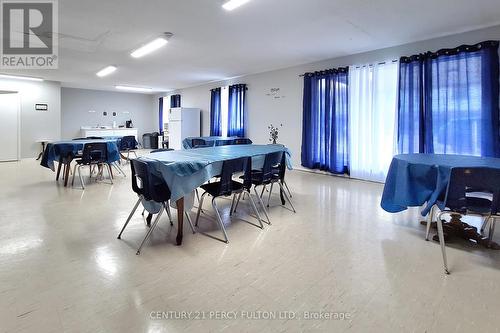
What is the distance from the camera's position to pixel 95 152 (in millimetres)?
5480

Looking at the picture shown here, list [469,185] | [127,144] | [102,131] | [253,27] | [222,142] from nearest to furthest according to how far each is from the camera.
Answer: [469,185], [253,27], [222,142], [127,144], [102,131]

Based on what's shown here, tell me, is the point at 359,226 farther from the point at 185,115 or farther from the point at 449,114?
the point at 185,115

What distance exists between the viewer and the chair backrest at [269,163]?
3682 millimetres

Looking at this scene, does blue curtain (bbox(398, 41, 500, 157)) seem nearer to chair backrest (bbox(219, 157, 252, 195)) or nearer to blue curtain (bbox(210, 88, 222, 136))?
chair backrest (bbox(219, 157, 252, 195))

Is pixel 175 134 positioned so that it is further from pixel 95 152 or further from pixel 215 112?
pixel 95 152

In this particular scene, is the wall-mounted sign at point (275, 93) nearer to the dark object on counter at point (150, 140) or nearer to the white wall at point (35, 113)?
the dark object on counter at point (150, 140)

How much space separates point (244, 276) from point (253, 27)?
3.79 metres

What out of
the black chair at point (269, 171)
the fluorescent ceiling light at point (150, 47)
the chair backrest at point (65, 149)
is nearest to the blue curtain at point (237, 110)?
the fluorescent ceiling light at point (150, 47)

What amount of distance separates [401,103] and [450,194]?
3.45 meters

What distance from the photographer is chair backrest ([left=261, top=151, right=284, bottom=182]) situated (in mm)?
3682

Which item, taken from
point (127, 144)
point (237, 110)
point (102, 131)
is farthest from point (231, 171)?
point (102, 131)

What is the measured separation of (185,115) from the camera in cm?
1011

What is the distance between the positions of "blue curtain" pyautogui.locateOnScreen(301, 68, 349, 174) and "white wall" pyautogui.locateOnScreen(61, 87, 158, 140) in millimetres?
8969

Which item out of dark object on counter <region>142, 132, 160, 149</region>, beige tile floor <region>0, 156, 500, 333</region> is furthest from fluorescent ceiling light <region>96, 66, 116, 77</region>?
beige tile floor <region>0, 156, 500, 333</region>
